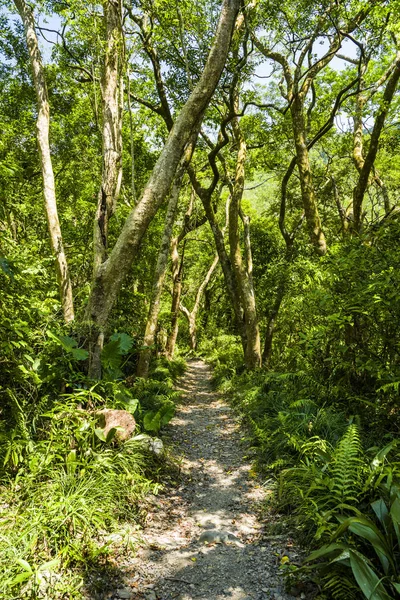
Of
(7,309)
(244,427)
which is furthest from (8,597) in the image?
(244,427)

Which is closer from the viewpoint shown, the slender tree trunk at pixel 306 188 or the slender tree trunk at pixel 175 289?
the slender tree trunk at pixel 306 188

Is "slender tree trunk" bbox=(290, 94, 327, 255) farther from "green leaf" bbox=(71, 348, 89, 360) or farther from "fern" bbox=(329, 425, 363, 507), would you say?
"green leaf" bbox=(71, 348, 89, 360)

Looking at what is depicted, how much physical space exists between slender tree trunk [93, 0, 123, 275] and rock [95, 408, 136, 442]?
2209mm

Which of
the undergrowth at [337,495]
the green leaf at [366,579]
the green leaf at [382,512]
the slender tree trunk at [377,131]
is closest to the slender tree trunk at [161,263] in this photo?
the undergrowth at [337,495]

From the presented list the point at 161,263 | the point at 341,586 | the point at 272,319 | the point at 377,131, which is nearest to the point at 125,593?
the point at 341,586

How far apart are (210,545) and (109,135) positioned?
19.1ft

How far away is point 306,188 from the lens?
8.33 metres

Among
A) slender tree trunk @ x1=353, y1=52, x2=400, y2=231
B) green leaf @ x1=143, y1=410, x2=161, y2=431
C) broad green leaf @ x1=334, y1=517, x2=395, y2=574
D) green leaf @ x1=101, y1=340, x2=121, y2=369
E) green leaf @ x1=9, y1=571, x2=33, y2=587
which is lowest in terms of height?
green leaf @ x1=9, y1=571, x2=33, y2=587

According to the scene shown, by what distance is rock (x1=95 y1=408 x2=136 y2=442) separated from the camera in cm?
432

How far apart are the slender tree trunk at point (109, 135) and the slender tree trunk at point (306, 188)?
4412 mm

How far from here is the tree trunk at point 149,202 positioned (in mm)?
4906

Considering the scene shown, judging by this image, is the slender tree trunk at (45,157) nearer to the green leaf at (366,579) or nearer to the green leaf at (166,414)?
the green leaf at (166,414)

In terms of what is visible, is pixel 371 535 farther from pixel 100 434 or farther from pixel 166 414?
pixel 166 414

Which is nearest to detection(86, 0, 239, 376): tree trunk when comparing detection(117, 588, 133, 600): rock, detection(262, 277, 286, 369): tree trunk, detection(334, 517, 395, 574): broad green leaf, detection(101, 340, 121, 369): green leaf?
detection(101, 340, 121, 369): green leaf
